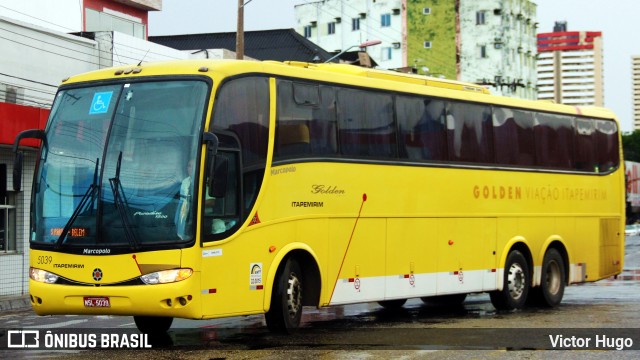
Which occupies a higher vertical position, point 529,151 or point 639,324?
point 529,151

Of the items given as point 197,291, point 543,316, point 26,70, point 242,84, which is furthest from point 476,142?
point 26,70

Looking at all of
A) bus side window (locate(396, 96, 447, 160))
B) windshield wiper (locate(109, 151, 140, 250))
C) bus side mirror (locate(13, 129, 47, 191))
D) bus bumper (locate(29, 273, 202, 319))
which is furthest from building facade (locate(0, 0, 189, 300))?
bus bumper (locate(29, 273, 202, 319))

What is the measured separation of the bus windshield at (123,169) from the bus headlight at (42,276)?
0.34m

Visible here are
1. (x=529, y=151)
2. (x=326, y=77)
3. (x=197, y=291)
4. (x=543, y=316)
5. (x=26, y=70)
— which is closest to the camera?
(x=197, y=291)

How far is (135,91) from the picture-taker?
1376 cm

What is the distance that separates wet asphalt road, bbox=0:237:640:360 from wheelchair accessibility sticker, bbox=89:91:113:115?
9.11 ft

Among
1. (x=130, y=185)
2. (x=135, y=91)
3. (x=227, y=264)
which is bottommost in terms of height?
(x=227, y=264)

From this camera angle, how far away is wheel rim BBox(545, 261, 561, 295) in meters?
21.1

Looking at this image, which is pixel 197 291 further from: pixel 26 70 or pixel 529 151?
pixel 26 70

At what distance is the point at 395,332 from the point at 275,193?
2.61 meters

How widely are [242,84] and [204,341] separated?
3.12 meters

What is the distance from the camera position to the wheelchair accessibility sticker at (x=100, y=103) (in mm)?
13797

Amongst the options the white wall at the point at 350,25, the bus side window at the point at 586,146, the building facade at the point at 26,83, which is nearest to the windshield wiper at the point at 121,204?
the bus side window at the point at 586,146

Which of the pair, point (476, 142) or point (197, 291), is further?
point (476, 142)
